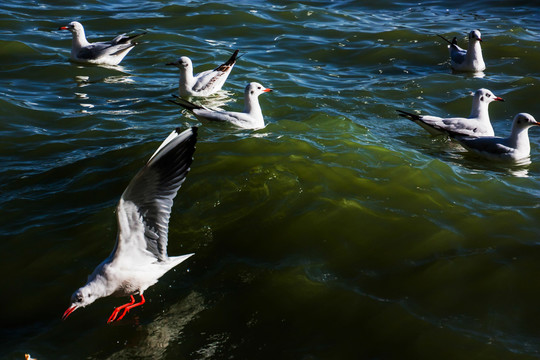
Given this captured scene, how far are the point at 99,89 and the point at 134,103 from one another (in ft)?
4.25

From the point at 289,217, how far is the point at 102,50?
8.03 m

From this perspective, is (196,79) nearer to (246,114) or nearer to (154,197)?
(246,114)

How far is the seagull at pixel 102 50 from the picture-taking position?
13.5m

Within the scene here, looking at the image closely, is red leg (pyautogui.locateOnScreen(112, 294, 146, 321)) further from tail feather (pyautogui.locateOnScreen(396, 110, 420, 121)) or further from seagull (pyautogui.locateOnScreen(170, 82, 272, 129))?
tail feather (pyautogui.locateOnScreen(396, 110, 420, 121))

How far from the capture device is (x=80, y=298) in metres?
5.60

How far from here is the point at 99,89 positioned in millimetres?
12016

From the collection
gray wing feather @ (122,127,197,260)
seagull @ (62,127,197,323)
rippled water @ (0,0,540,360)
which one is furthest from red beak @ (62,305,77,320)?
gray wing feather @ (122,127,197,260)

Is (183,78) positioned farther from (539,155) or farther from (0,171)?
(539,155)

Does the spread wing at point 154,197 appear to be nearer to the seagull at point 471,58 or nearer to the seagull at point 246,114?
the seagull at point 246,114

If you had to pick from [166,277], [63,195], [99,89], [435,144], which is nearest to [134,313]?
[166,277]

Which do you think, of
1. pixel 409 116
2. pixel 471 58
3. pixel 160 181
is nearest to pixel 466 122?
pixel 409 116

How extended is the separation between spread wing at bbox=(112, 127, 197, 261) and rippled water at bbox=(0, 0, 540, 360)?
0.58 m

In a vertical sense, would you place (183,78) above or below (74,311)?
above

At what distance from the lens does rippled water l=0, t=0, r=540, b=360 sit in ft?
17.9
